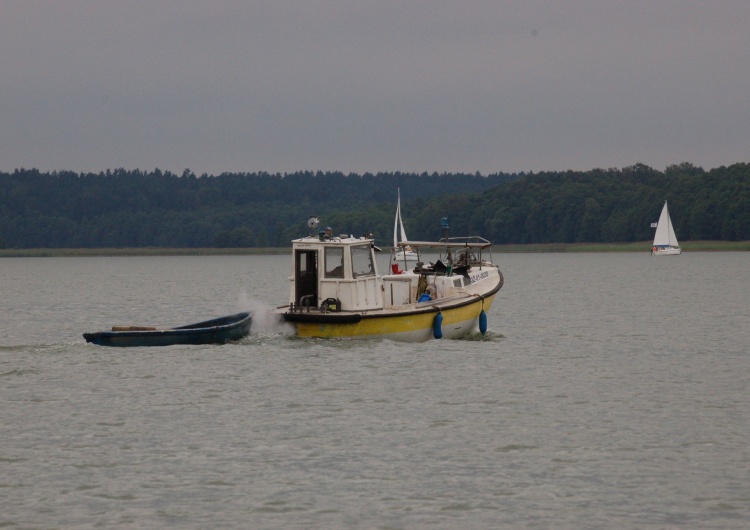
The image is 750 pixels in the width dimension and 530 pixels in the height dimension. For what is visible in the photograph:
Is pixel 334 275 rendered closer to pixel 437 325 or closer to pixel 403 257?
pixel 437 325

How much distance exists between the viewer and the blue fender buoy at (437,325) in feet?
128

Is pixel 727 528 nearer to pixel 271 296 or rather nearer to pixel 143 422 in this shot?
pixel 143 422

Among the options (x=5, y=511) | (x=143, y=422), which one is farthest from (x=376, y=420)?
(x=5, y=511)

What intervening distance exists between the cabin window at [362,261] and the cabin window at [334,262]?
44 cm

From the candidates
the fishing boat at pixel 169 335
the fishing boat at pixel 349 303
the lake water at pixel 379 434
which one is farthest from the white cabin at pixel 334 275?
the fishing boat at pixel 169 335

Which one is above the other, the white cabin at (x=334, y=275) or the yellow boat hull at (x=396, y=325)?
the white cabin at (x=334, y=275)

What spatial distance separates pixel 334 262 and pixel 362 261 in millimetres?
1122

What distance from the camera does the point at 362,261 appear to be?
126 ft

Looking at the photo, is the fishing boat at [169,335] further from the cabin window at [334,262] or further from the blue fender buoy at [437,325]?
the blue fender buoy at [437,325]

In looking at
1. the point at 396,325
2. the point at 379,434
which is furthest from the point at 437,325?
the point at 379,434

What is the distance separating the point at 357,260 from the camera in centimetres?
3819

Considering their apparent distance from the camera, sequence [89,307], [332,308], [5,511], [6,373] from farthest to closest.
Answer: [89,307]
[332,308]
[6,373]
[5,511]

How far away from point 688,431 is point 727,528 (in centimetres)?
710

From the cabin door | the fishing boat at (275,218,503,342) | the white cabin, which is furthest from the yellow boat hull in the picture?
the cabin door
